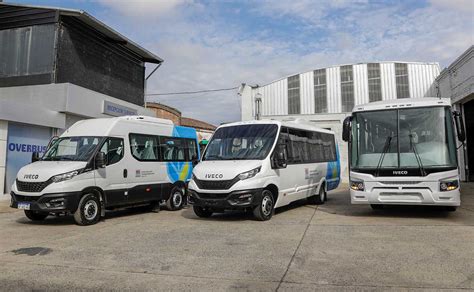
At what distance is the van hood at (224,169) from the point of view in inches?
363

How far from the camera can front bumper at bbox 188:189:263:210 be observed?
9.09 m

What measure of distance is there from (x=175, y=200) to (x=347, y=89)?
82.0 feet

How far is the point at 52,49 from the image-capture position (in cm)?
1734

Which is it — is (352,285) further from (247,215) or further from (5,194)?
(5,194)

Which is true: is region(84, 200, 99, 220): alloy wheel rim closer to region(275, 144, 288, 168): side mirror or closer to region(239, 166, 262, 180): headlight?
region(239, 166, 262, 180): headlight

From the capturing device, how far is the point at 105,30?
19922mm

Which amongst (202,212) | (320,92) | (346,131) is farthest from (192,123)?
(346,131)

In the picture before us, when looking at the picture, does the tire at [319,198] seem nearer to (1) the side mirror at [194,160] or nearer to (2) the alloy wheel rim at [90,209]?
(1) the side mirror at [194,160]

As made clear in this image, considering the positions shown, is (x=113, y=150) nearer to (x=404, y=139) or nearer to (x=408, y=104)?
(x=404, y=139)

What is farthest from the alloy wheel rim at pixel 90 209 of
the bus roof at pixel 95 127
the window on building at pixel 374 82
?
the window on building at pixel 374 82

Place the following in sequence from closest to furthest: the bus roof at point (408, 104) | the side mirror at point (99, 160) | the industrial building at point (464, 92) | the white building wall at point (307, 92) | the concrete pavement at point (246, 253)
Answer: the concrete pavement at point (246, 253)
the bus roof at point (408, 104)
the side mirror at point (99, 160)
the industrial building at point (464, 92)
the white building wall at point (307, 92)

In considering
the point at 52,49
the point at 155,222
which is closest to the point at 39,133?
the point at 52,49

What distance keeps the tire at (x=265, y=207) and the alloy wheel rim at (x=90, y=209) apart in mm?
3923

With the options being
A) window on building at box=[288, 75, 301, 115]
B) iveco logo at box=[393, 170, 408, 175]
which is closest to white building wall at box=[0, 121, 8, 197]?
iveco logo at box=[393, 170, 408, 175]
